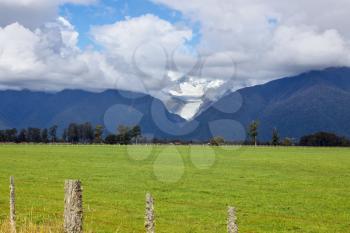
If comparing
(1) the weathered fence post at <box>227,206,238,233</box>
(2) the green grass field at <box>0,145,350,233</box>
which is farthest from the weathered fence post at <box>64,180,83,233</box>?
(2) the green grass field at <box>0,145,350,233</box>

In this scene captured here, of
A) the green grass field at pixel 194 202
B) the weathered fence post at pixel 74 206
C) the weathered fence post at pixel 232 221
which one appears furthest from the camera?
the green grass field at pixel 194 202

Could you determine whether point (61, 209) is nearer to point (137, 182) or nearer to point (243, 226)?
point (243, 226)

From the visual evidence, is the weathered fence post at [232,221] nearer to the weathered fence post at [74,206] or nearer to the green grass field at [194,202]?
the weathered fence post at [74,206]

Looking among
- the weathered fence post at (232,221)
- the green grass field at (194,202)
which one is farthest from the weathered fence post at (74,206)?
the green grass field at (194,202)

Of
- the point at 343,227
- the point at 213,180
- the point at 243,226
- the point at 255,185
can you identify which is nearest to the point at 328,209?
the point at 343,227

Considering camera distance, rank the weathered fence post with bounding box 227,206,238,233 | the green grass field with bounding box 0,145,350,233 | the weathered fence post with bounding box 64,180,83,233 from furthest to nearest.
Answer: the green grass field with bounding box 0,145,350,233 < the weathered fence post with bounding box 64,180,83,233 < the weathered fence post with bounding box 227,206,238,233

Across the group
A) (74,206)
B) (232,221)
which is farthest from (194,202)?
(232,221)

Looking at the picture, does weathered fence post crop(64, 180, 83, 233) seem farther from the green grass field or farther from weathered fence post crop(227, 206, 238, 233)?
the green grass field

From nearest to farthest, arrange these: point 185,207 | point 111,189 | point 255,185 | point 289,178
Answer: point 185,207
point 111,189
point 255,185
point 289,178

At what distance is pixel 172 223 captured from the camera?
25.2m

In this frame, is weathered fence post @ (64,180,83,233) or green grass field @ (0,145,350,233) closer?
weathered fence post @ (64,180,83,233)

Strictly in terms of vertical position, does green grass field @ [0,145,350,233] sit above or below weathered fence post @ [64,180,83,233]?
below

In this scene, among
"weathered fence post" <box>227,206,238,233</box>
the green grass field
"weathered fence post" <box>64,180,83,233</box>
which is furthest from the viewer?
the green grass field

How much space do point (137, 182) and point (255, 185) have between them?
1061cm
